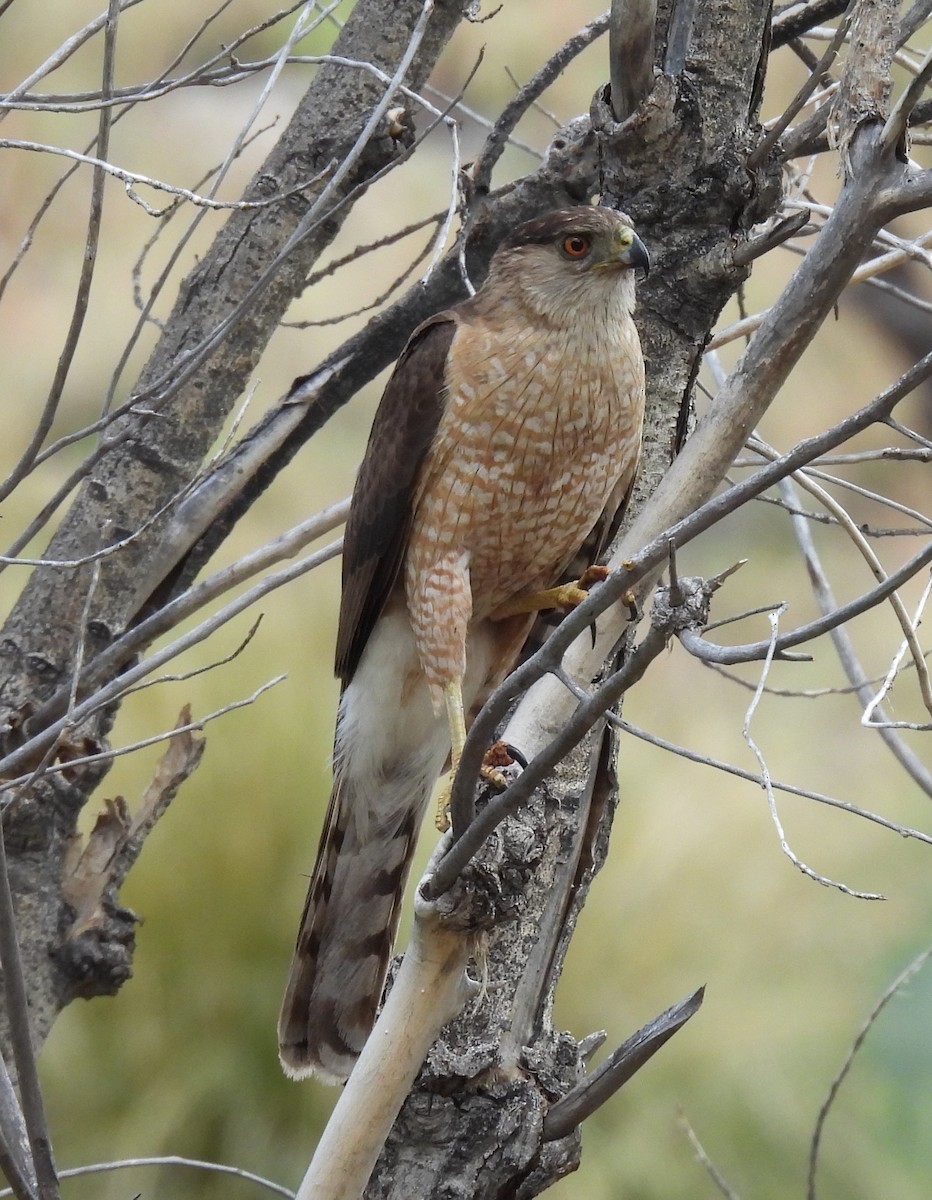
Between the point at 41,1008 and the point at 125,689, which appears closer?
the point at 125,689

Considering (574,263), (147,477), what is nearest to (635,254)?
(574,263)

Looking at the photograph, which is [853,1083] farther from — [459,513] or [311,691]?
[459,513]

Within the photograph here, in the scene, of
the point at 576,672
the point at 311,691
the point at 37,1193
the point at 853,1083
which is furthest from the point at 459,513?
the point at 853,1083

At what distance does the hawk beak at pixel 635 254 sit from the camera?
6.61 feet

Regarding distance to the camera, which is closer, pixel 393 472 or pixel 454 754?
pixel 454 754

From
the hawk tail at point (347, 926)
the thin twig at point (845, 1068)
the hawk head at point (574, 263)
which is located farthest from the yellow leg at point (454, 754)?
the thin twig at point (845, 1068)

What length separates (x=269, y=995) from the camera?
4.23 m

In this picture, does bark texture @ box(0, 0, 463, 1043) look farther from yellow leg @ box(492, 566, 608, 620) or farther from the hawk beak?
yellow leg @ box(492, 566, 608, 620)

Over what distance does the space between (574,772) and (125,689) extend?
2.45 ft

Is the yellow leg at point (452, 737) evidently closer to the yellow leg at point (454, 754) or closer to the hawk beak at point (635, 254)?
the yellow leg at point (454, 754)

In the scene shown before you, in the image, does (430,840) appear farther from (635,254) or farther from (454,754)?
(635,254)

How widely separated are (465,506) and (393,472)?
0.50 ft

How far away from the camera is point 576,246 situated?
2.13 metres

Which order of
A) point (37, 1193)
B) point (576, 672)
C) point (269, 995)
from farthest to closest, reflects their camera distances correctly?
1. point (269, 995)
2. point (576, 672)
3. point (37, 1193)
